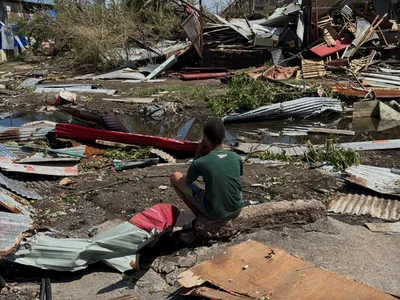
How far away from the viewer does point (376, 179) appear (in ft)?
19.6

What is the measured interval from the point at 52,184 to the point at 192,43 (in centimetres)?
1262

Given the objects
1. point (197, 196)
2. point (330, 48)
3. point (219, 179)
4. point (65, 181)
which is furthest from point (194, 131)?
point (330, 48)

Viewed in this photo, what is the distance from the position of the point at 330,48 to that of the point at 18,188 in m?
13.0

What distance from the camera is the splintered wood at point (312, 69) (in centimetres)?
1525

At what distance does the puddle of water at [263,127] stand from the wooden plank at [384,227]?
4.05m

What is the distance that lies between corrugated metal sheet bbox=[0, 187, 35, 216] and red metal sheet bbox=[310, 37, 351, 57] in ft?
41.5

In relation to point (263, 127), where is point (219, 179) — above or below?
above

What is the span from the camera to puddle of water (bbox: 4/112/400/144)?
9.20 m

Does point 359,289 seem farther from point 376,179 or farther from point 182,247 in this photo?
point 376,179

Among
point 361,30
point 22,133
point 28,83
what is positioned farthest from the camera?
point 361,30

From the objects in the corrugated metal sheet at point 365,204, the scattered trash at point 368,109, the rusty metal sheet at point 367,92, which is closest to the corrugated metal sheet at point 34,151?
the corrugated metal sheet at point 365,204

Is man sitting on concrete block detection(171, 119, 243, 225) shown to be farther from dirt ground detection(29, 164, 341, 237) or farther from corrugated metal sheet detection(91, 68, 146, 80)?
corrugated metal sheet detection(91, 68, 146, 80)

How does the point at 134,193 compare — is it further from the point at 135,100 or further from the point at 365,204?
the point at 135,100

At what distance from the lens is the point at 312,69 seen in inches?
605
